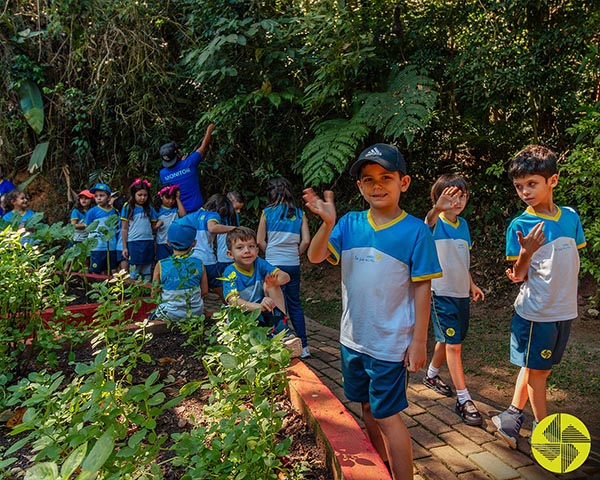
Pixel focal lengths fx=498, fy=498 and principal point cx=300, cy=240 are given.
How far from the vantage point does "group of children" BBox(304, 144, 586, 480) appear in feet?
7.80

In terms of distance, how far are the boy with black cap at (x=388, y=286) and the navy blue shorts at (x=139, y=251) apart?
4.78 m

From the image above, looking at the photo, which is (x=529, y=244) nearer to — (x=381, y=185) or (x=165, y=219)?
(x=381, y=185)

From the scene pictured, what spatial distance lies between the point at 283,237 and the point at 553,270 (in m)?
2.50

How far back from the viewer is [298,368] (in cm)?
306

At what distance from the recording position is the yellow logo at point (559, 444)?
2.73 m

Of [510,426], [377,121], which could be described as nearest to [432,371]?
[510,426]

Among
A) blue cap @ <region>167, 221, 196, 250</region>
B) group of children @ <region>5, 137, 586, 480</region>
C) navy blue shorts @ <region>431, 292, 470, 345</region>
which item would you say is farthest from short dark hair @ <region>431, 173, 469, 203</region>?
blue cap @ <region>167, 221, 196, 250</region>

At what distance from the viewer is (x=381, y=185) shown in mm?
2410

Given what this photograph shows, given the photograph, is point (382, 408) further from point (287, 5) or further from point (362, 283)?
point (287, 5)

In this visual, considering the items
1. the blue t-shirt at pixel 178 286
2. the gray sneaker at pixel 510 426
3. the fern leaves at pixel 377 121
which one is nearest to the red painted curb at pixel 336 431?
the gray sneaker at pixel 510 426

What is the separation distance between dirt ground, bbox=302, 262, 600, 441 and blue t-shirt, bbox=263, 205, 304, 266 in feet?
4.82

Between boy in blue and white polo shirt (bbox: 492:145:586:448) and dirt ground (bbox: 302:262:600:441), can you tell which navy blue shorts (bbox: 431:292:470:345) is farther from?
dirt ground (bbox: 302:262:600:441)

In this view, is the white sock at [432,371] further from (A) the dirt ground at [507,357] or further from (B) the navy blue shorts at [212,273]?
(B) the navy blue shorts at [212,273]

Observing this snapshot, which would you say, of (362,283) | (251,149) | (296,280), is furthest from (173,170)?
(362,283)
